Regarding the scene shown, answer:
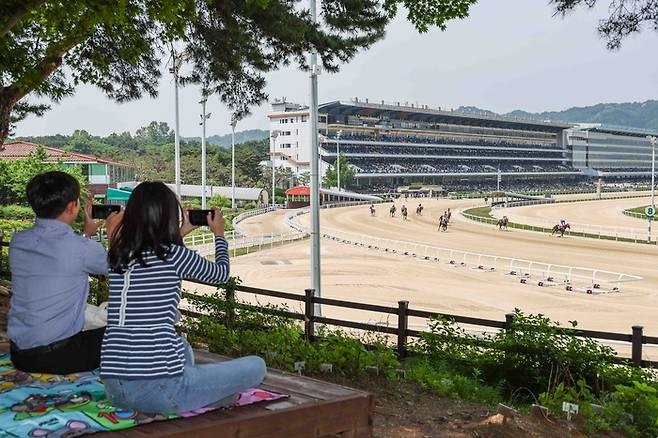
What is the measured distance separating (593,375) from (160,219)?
19.5 feet

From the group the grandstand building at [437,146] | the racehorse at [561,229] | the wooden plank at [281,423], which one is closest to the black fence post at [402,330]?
the wooden plank at [281,423]

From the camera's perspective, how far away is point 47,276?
3297 millimetres

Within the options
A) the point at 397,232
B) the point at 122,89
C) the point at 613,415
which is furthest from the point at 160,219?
the point at 397,232

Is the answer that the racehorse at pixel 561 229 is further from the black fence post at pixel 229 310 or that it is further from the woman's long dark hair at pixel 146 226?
the woman's long dark hair at pixel 146 226

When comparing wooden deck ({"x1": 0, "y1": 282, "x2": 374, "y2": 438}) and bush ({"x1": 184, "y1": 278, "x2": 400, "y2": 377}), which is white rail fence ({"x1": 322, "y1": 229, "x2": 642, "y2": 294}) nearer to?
bush ({"x1": 184, "y1": 278, "x2": 400, "y2": 377})

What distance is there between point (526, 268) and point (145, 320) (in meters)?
27.7

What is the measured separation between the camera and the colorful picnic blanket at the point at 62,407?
2924 millimetres

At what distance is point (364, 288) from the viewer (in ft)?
84.0

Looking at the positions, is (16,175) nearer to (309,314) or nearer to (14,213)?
(14,213)

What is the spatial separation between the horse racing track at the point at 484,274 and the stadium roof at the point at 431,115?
74.0 m

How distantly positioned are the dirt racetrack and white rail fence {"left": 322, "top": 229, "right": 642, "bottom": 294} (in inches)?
25.7

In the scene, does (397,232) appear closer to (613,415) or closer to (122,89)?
(122,89)

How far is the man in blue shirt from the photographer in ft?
10.8

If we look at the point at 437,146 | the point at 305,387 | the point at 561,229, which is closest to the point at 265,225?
the point at 561,229
